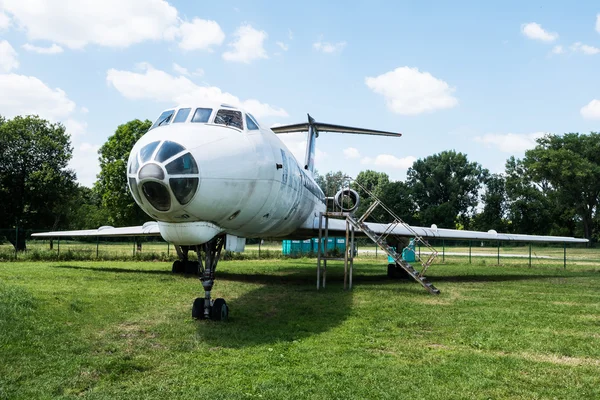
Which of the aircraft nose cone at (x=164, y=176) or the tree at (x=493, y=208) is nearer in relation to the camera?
the aircraft nose cone at (x=164, y=176)

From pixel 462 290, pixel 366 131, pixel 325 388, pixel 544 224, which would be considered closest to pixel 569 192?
pixel 544 224

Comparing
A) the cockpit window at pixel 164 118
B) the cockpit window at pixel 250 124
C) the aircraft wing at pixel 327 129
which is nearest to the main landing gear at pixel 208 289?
the cockpit window at pixel 250 124

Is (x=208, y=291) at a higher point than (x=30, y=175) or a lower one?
lower

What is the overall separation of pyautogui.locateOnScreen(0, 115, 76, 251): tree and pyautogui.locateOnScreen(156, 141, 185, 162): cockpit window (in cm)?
3133

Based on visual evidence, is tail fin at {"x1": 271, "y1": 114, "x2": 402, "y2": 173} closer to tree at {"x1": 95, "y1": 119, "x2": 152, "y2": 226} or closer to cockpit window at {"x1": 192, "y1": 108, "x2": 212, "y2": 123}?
cockpit window at {"x1": 192, "y1": 108, "x2": 212, "y2": 123}

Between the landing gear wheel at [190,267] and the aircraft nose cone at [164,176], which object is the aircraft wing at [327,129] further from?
the aircraft nose cone at [164,176]

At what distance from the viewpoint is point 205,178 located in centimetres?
683

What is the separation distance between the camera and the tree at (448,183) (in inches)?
2970

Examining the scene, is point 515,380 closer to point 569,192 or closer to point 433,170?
point 569,192

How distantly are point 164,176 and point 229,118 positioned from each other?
2203 mm

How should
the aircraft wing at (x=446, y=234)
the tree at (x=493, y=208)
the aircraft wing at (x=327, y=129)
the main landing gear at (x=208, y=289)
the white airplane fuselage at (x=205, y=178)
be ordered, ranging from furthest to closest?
the tree at (x=493, y=208)
the aircraft wing at (x=327, y=129)
the aircraft wing at (x=446, y=234)
the main landing gear at (x=208, y=289)
the white airplane fuselage at (x=205, y=178)

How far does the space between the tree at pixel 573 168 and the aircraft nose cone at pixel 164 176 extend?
5812 centimetres

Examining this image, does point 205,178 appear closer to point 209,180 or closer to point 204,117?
point 209,180

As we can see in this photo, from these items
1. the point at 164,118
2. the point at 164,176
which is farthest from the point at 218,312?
the point at 164,118
